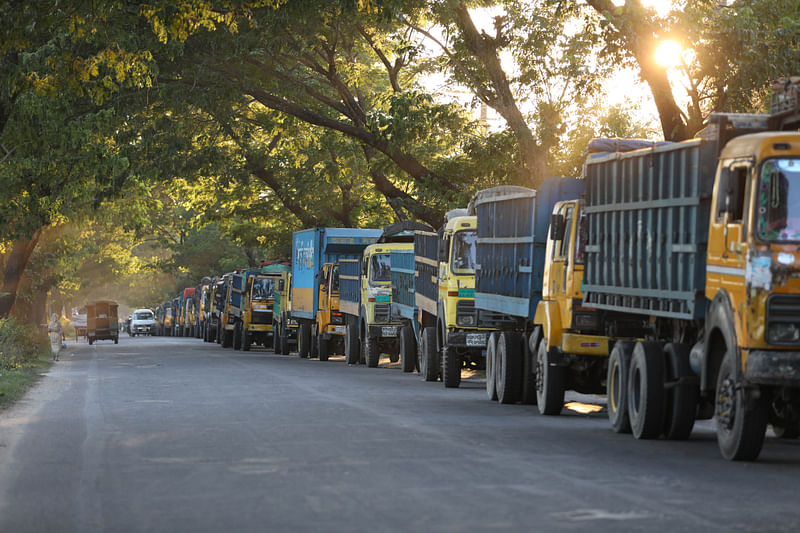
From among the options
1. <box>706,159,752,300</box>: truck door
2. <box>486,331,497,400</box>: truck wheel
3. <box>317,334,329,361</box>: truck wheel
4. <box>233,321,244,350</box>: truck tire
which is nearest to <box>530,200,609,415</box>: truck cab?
<box>486,331,497,400</box>: truck wheel

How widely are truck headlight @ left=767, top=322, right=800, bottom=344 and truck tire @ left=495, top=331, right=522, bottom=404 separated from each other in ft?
28.9

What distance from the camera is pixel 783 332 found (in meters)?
12.2

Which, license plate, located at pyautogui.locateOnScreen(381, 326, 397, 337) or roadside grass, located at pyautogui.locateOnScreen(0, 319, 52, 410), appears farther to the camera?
license plate, located at pyautogui.locateOnScreen(381, 326, 397, 337)

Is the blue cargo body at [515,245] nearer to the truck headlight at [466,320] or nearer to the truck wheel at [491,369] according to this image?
the truck wheel at [491,369]

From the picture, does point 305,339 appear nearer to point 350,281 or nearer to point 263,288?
point 350,281

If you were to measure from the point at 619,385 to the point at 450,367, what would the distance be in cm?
967

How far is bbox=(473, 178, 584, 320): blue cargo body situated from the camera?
20.2 meters

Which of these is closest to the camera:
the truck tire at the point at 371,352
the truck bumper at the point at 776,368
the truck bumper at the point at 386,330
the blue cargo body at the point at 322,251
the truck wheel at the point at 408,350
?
the truck bumper at the point at 776,368

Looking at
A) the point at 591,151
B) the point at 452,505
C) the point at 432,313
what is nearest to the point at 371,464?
the point at 452,505

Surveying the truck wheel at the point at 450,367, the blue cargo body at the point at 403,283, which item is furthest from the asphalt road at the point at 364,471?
the blue cargo body at the point at 403,283

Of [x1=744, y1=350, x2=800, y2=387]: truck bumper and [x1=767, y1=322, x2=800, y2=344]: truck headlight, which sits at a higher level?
[x1=767, y1=322, x2=800, y2=344]: truck headlight

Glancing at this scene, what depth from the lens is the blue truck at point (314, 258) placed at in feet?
134

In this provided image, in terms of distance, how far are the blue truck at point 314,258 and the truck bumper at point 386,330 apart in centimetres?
637

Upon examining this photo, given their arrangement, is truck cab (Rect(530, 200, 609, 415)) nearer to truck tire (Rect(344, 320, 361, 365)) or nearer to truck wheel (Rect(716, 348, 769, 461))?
truck wheel (Rect(716, 348, 769, 461))
